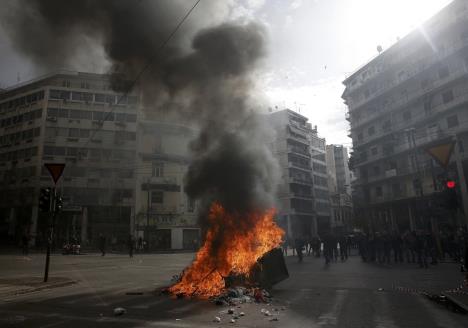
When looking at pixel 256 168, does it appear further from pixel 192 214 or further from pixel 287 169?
pixel 287 169

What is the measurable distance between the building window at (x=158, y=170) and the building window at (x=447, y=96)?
34515 mm

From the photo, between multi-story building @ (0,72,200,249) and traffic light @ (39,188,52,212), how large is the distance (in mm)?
27661

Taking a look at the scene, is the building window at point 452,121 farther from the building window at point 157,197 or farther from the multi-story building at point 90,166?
the building window at point 157,197

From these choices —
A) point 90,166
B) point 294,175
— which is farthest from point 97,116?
point 294,175

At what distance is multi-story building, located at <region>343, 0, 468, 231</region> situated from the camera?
112 ft

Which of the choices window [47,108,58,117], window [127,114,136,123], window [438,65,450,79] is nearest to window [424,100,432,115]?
window [438,65,450,79]

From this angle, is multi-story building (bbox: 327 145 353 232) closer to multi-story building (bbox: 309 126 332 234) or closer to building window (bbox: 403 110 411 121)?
multi-story building (bbox: 309 126 332 234)

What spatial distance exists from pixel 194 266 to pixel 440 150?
293 inches

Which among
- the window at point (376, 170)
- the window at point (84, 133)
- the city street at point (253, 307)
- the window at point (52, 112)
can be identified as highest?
the window at point (52, 112)

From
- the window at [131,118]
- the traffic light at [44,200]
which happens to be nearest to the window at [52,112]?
the window at [131,118]

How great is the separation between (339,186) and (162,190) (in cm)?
5507

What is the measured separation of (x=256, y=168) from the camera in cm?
1231

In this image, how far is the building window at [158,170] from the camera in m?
46.8

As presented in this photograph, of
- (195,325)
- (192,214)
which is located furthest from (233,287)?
(192,214)
